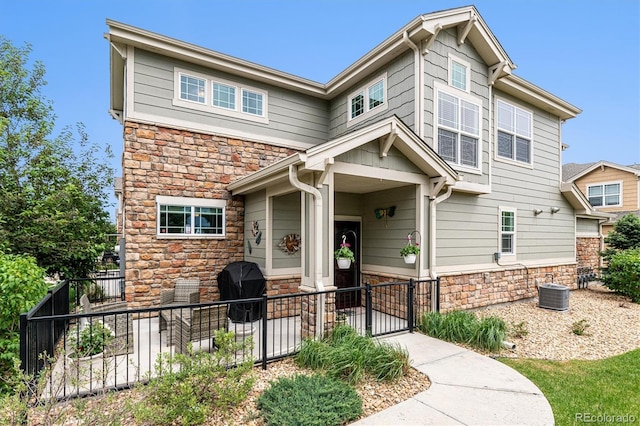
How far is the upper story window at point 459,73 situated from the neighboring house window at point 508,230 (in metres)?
3.66

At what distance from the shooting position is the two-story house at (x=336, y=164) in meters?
6.99

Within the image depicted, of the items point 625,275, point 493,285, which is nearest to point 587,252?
point 625,275

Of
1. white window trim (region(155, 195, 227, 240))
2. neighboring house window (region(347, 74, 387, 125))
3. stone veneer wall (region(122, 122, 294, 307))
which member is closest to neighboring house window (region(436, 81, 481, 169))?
neighboring house window (region(347, 74, 387, 125))

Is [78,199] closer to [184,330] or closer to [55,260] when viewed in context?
[55,260]

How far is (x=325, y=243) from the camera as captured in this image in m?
5.90

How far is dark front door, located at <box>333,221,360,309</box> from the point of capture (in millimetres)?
8409

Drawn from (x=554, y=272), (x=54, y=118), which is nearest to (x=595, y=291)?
(x=554, y=272)

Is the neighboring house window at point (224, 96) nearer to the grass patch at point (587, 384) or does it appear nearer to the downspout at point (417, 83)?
the downspout at point (417, 83)

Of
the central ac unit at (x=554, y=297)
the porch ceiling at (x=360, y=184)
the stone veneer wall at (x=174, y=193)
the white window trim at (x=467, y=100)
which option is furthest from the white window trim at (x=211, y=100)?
the central ac unit at (x=554, y=297)

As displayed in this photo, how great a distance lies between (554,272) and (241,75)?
36.8 feet

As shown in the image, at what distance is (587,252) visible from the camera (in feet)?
44.3

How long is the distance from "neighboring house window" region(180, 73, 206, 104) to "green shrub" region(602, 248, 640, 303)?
42.3 feet

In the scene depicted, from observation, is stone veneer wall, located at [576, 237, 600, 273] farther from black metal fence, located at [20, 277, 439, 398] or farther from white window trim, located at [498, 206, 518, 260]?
black metal fence, located at [20, 277, 439, 398]

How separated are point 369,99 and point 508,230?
556 cm
